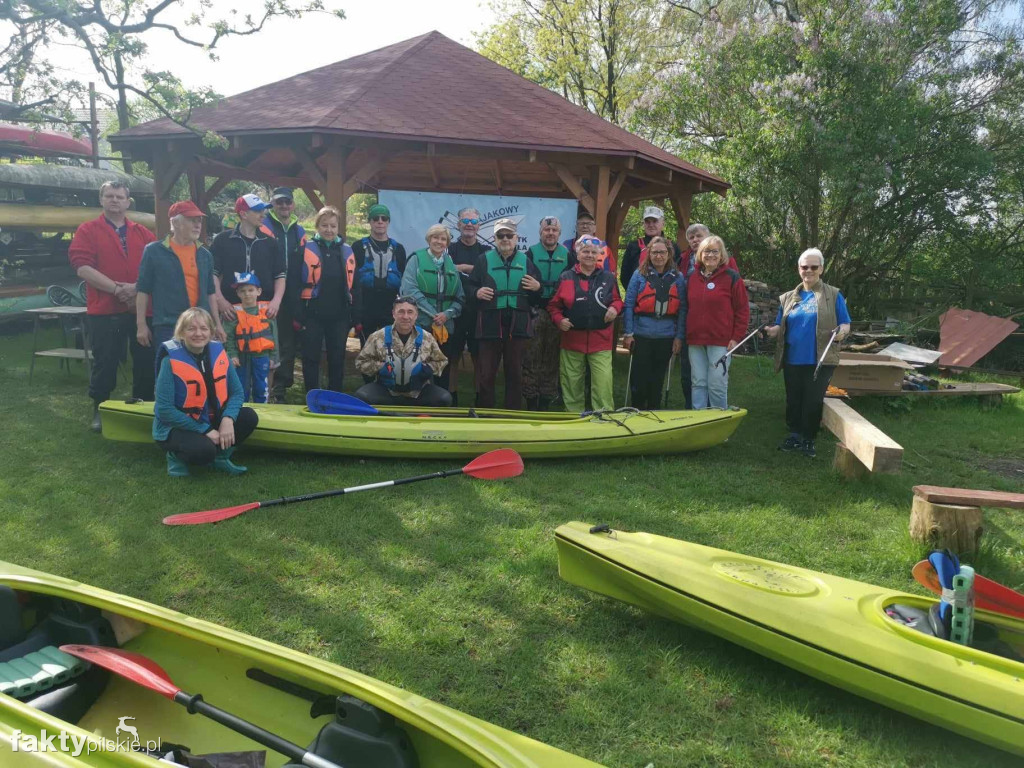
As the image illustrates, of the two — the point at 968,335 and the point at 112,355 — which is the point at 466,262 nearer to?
the point at 112,355

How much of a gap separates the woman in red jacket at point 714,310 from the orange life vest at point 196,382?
12.7 ft

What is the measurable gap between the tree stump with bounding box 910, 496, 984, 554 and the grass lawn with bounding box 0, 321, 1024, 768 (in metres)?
0.18

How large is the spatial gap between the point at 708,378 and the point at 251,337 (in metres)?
4.06

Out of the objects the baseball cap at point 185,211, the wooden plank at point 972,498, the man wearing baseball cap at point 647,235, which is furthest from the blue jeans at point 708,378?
the baseball cap at point 185,211

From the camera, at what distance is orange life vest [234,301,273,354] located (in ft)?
19.1

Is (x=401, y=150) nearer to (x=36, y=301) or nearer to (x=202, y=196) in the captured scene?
(x=202, y=196)

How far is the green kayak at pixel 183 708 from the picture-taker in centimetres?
175

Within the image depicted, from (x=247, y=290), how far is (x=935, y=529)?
5303mm

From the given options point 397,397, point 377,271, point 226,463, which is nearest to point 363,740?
point 226,463

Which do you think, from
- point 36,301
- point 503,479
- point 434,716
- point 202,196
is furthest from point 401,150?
point 36,301

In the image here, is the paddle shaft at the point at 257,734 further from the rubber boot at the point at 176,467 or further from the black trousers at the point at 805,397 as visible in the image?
the black trousers at the point at 805,397

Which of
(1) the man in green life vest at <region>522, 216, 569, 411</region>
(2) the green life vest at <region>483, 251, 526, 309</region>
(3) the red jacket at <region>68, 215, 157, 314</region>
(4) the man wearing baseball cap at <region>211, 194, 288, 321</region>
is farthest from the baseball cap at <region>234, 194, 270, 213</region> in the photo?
(1) the man in green life vest at <region>522, 216, 569, 411</region>

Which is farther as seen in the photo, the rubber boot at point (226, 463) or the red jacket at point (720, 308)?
the red jacket at point (720, 308)

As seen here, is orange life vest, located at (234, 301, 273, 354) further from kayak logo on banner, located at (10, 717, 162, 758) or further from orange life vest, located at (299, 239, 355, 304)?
kayak logo on banner, located at (10, 717, 162, 758)
